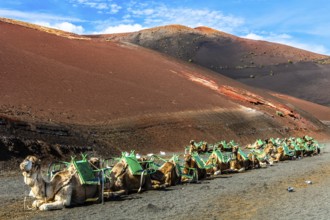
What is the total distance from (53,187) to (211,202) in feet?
14.2

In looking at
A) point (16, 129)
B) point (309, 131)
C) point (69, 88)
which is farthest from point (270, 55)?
point (16, 129)

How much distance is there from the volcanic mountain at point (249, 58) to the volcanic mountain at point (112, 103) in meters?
56.9

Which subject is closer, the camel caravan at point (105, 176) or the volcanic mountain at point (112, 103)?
the camel caravan at point (105, 176)

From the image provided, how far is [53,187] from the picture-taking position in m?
10.7

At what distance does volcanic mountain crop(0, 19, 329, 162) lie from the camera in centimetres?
2788

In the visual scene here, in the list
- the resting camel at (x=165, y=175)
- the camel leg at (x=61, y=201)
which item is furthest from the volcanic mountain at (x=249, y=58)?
the camel leg at (x=61, y=201)

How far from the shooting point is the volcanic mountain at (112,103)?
27875mm

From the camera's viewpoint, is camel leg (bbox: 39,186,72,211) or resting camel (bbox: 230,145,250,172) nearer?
camel leg (bbox: 39,186,72,211)

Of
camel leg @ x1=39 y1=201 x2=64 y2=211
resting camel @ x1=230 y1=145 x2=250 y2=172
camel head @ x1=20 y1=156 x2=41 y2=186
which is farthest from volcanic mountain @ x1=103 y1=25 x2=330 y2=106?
camel head @ x1=20 y1=156 x2=41 y2=186

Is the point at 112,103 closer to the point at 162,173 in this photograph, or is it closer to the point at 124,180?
the point at 162,173

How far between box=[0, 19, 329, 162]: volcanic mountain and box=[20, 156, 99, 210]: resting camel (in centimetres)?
1078

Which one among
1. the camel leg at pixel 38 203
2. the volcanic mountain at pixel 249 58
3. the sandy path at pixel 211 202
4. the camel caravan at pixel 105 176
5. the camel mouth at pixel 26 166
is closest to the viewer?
the camel mouth at pixel 26 166

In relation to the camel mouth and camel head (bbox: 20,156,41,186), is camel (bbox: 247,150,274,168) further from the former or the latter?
the camel mouth

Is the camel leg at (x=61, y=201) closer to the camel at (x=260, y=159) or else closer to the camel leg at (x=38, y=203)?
the camel leg at (x=38, y=203)
